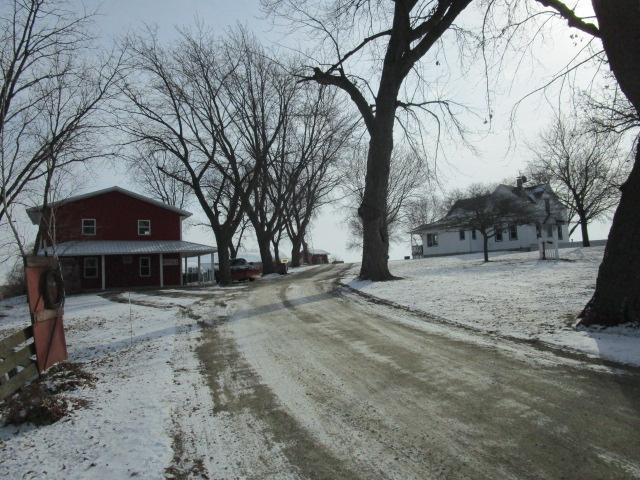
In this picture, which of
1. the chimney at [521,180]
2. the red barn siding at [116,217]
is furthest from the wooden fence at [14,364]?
the chimney at [521,180]

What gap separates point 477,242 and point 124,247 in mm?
32256

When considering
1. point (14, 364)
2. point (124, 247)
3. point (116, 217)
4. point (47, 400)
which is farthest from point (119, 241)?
point (47, 400)

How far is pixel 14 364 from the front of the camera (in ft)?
19.4

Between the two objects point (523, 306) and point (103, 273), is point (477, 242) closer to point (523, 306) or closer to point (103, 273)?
point (103, 273)

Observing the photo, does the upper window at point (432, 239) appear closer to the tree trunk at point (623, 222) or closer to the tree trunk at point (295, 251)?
the tree trunk at point (295, 251)

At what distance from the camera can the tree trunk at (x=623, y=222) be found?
698cm

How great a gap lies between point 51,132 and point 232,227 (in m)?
13.7

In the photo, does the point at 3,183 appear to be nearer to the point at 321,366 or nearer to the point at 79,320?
the point at 79,320

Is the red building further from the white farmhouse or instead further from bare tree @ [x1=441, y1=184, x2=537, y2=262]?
the white farmhouse

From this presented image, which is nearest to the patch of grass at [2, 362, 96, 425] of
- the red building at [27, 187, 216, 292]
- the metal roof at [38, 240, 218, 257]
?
the metal roof at [38, 240, 218, 257]

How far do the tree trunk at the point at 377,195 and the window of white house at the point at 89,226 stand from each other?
72.6 feet

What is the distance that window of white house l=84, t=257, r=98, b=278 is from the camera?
1220 inches

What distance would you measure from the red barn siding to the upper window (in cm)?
2794

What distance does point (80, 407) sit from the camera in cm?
519
